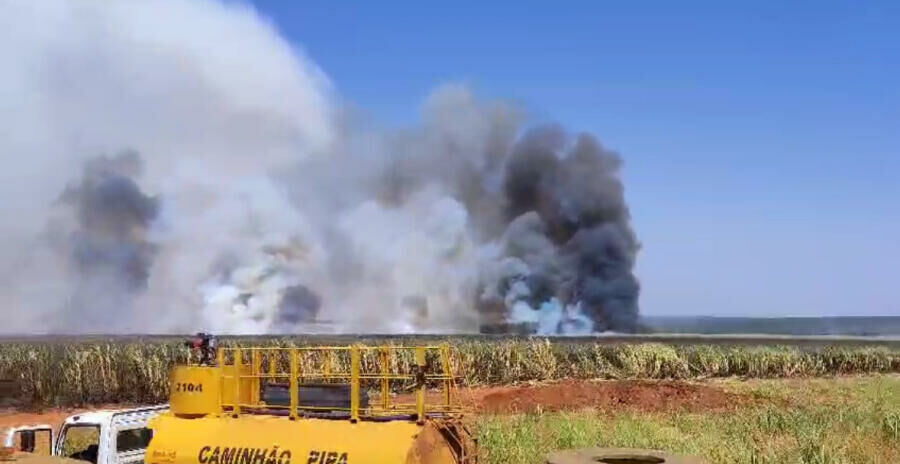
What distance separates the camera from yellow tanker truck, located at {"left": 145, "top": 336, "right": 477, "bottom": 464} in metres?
9.75

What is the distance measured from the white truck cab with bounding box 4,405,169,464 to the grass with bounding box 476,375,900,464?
4944mm

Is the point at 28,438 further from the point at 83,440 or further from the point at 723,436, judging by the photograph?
the point at 723,436

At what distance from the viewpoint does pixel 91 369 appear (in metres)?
36.0

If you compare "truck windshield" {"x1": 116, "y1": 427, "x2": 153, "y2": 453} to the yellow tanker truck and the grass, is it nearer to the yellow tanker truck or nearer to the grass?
the yellow tanker truck

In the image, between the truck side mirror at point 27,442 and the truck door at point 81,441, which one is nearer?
the truck door at point 81,441

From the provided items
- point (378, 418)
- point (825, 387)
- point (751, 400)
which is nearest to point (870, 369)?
point (825, 387)

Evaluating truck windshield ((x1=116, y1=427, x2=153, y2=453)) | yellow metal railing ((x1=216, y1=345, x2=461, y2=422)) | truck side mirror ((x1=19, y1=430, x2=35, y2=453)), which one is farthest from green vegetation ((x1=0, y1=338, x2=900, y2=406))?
yellow metal railing ((x1=216, y1=345, x2=461, y2=422))

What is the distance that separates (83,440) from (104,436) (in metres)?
1.03

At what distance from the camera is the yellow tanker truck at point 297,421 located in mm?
9750

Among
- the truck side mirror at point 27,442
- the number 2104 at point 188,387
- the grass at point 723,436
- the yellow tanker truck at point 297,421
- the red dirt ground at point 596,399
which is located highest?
the number 2104 at point 188,387

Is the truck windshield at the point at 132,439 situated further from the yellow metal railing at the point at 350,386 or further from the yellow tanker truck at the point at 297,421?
the yellow metal railing at the point at 350,386

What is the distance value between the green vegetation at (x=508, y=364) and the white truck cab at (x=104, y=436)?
69.6 feet

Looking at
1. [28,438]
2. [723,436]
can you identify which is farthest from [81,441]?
[723,436]

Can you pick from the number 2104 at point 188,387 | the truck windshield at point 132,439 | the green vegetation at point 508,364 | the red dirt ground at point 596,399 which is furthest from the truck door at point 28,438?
the green vegetation at point 508,364
